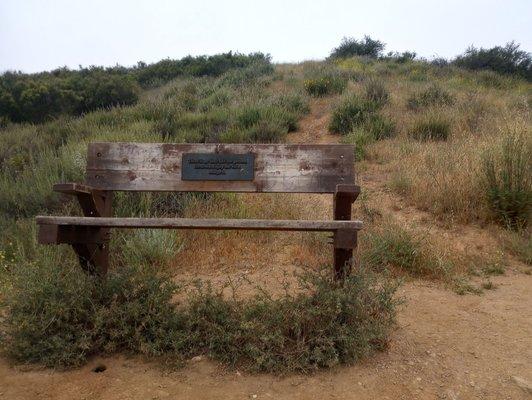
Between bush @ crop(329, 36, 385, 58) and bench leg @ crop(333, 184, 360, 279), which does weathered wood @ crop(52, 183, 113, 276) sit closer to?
bench leg @ crop(333, 184, 360, 279)

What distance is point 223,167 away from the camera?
3.49 m

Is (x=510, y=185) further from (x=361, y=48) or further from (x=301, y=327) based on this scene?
(x=361, y=48)

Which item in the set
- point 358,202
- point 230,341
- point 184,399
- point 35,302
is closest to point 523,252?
point 358,202

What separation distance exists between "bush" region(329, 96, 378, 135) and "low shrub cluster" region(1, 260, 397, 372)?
6500mm

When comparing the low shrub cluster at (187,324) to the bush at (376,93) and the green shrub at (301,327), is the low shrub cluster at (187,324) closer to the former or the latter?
the green shrub at (301,327)

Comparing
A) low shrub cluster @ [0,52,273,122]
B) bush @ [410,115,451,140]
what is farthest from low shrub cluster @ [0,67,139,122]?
bush @ [410,115,451,140]

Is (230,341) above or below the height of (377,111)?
below

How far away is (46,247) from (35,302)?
1.49 meters

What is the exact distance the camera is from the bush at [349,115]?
933 centimetres

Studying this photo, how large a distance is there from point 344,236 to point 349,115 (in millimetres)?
6911

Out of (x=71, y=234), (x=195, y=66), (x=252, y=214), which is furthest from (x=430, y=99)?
(x=195, y=66)

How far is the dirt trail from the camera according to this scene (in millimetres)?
2650

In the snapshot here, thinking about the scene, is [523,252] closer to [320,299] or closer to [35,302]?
[320,299]

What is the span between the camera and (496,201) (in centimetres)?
545
